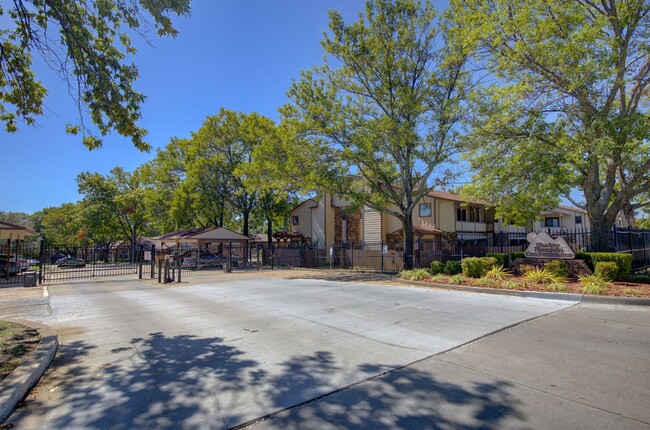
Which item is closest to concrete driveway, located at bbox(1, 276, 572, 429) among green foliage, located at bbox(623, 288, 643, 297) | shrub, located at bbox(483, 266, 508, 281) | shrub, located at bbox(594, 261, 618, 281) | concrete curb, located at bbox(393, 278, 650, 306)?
concrete curb, located at bbox(393, 278, 650, 306)

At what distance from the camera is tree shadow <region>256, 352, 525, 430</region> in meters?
3.54

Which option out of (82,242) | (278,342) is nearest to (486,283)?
(278,342)

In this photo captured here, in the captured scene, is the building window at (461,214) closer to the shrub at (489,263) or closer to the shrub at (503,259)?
the shrub at (503,259)

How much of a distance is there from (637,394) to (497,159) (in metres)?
14.3

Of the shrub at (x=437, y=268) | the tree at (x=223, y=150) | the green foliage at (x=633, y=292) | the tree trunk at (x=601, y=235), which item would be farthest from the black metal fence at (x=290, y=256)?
the tree at (x=223, y=150)

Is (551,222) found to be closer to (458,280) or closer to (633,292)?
(458,280)

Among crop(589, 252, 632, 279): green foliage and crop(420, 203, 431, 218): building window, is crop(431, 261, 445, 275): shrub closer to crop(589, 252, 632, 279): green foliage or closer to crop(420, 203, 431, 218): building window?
crop(589, 252, 632, 279): green foliage

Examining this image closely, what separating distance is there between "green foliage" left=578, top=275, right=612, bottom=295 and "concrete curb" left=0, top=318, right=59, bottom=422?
12.0m

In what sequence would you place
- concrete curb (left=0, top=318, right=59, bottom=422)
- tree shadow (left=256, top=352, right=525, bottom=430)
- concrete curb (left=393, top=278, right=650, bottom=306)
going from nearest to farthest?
tree shadow (left=256, top=352, right=525, bottom=430), concrete curb (left=0, top=318, right=59, bottom=422), concrete curb (left=393, top=278, right=650, bottom=306)

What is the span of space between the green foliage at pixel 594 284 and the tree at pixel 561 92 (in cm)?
387

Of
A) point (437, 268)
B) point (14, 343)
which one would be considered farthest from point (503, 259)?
point (14, 343)

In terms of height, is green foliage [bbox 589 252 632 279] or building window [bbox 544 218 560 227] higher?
building window [bbox 544 218 560 227]

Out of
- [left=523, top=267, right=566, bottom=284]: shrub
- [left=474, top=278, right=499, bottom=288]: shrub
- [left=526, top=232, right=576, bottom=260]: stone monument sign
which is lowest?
[left=474, top=278, right=499, bottom=288]: shrub

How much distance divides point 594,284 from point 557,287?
3.07 feet
